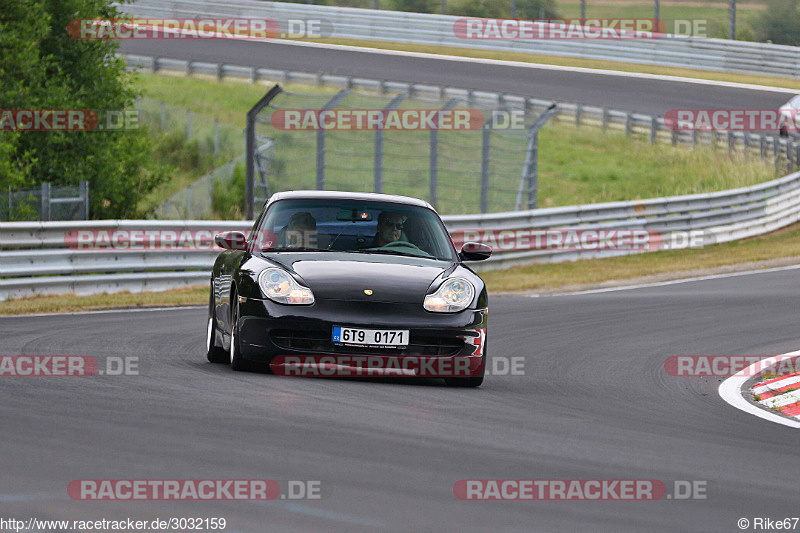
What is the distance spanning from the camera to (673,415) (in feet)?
27.9

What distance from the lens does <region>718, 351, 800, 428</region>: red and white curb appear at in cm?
874

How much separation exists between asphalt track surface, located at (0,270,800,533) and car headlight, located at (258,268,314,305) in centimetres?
55

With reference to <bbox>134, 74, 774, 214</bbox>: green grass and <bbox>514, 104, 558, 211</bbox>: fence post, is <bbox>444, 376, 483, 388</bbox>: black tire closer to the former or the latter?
<bbox>134, 74, 774, 214</bbox>: green grass

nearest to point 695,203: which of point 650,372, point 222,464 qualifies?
point 650,372

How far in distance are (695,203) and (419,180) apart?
5.59m

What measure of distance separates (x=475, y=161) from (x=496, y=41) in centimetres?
2091

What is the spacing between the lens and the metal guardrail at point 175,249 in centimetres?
1634

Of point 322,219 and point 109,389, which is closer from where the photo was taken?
point 109,389

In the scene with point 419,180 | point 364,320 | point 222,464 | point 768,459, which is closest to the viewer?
point 222,464

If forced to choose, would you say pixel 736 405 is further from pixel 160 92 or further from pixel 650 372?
pixel 160 92
